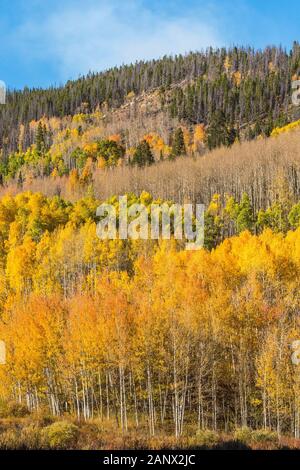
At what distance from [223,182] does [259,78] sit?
325 feet

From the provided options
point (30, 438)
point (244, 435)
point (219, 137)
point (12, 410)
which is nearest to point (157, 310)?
point (244, 435)

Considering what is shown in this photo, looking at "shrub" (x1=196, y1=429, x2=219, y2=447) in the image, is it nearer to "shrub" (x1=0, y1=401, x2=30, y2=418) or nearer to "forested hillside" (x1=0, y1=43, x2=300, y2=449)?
"forested hillside" (x1=0, y1=43, x2=300, y2=449)

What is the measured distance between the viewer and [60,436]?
19547 mm

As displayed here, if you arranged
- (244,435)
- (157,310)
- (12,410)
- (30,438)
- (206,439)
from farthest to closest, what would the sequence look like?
(157,310) → (12,410) → (244,435) → (206,439) → (30,438)

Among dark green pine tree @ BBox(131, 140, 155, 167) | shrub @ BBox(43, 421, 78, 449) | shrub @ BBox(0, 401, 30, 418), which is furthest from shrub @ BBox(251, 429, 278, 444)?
dark green pine tree @ BBox(131, 140, 155, 167)

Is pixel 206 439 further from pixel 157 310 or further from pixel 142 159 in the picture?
pixel 142 159

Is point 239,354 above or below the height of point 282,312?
below

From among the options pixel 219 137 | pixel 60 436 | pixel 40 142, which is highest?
pixel 40 142

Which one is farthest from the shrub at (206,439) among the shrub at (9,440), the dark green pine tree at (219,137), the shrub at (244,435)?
the dark green pine tree at (219,137)

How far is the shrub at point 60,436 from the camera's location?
18.6 metres

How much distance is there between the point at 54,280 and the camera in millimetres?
58312

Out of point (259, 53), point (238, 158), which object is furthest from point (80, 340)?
point (259, 53)
